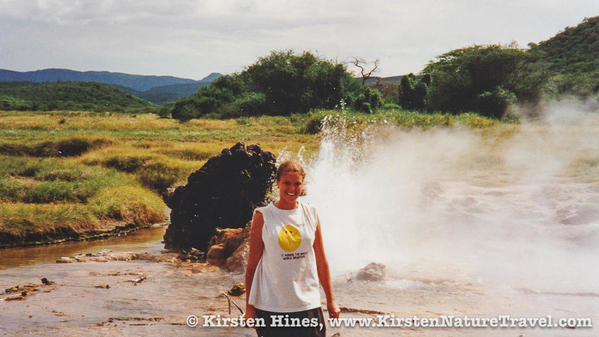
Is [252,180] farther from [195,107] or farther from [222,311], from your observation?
[195,107]

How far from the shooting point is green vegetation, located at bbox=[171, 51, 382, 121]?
44.0 meters

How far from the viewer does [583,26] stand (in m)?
54.2

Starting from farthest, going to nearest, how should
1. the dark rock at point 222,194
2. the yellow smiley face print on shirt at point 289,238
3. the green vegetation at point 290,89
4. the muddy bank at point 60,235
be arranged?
the green vegetation at point 290,89
the muddy bank at point 60,235
the dark rock at point 222,194
the yellow smiley face print on shirt at point 289,238

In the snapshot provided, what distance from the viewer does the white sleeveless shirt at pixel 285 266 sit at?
2.76m

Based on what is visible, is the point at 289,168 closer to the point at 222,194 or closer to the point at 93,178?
the point at 222,194

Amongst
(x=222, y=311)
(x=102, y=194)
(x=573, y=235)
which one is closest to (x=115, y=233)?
(x=102, y=194)

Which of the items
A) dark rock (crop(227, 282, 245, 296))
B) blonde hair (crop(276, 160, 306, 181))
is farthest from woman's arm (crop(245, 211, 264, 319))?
dark rock (crop(227, 282, 245, 296))

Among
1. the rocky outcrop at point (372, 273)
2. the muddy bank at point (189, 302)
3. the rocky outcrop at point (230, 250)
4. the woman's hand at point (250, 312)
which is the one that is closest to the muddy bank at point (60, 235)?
the muddy bank at point (189, 302)

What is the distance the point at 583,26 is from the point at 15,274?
58173 mm

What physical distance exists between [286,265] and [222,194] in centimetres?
642

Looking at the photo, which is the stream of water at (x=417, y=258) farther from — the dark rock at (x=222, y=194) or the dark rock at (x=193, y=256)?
the dark rock at (x=222, y=194)

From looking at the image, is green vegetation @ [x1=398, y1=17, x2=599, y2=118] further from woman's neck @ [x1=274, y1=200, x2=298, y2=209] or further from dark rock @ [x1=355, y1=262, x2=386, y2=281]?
A: woman's neck @ [x1=274, y1=200, x2=298, y2=209]

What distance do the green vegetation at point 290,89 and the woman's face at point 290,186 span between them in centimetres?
3684

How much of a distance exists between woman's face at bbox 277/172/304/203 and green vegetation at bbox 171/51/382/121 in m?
36.8
